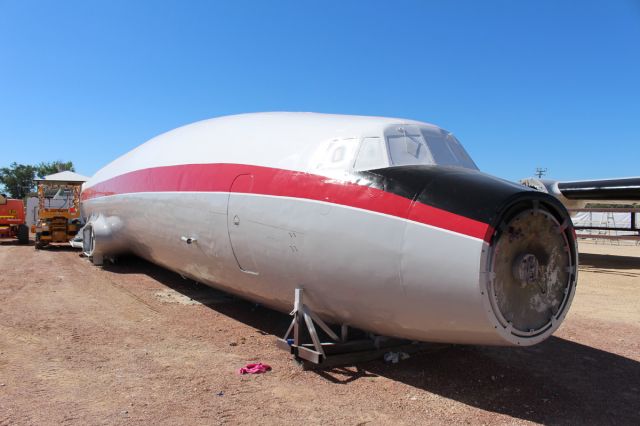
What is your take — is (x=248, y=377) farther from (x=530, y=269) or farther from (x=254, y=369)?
(x=530, y=269)

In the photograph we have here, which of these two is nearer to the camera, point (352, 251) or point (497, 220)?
point (497, 220)

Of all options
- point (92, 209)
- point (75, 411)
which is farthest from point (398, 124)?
point (92, 209)

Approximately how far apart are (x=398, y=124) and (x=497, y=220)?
2.02 meters

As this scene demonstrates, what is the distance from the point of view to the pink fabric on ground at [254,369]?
563 cm

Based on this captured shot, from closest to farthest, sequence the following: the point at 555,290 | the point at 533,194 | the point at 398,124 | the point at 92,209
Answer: the point at 533,194 < the point at 555,290 < the point at 398,124 < the point at 92,209

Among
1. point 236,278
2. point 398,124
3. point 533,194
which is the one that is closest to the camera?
point 533,194

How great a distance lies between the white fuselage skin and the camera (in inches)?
168

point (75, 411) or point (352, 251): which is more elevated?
point (352, 251)

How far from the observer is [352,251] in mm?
4793

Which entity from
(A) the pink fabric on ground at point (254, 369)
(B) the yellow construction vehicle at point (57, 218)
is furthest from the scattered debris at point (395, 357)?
(B) the yellow construction vehicle at point (57, 218)

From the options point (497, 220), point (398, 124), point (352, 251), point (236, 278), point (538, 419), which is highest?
point (398, 124)

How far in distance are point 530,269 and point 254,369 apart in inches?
130

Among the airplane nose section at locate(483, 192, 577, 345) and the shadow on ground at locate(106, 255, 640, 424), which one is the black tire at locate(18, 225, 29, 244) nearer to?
the shadow on ground at locate(106, 255, 640, 424)

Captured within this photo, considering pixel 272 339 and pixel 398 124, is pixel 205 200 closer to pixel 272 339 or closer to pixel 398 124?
pixel 272 339
